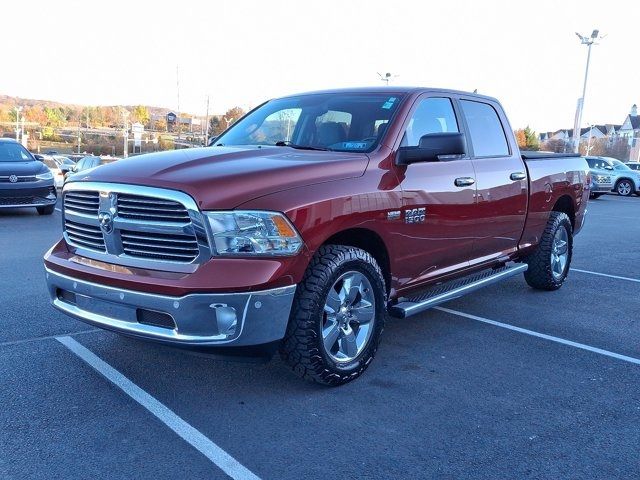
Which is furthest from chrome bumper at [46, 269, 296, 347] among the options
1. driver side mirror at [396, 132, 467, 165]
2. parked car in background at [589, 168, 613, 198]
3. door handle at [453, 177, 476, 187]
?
parked car in background at [589, 168, 613, 198]

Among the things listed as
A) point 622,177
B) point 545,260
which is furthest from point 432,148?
point 622,177

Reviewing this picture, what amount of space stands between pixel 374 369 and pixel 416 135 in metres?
1.75

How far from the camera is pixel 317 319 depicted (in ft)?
12.4

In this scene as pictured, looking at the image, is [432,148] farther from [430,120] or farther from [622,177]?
[622,177]

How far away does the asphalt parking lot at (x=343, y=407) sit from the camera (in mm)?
3123

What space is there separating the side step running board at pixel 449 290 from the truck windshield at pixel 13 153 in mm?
11319

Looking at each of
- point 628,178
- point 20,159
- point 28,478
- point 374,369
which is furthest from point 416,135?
point 628,178

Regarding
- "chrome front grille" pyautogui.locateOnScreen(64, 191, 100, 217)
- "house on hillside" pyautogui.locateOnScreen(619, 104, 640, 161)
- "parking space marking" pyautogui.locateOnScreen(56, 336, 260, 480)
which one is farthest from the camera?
"house on hillside" pyautogui.locateOnScreen(619, 104, 640, 161)

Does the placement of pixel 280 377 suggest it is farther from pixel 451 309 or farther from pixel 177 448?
pixel 451 309

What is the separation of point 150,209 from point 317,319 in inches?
44.8

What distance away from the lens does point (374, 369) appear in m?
4.45

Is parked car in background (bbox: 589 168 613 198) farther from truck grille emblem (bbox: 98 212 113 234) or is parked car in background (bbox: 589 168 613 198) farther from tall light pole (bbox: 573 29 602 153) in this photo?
truck grille emblem (bbox: 98 212 113 234)

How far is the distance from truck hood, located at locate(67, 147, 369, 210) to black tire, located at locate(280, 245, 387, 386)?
48 cm

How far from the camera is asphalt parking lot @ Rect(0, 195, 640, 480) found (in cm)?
312
